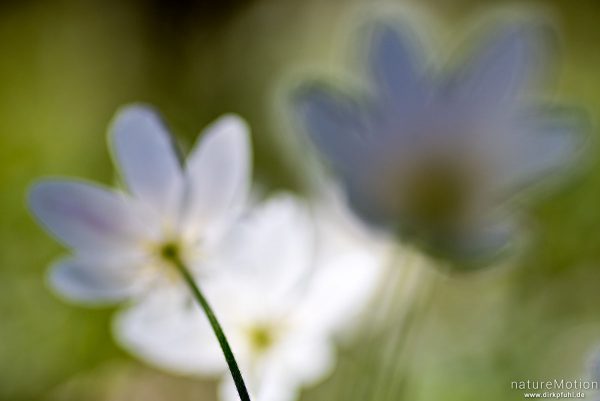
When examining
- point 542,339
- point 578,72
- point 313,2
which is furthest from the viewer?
point 313,2

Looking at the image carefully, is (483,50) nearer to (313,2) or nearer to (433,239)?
(433,239)

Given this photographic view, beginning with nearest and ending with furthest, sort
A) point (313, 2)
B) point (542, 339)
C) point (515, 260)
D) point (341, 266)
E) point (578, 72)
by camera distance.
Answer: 1. point (341, 266)
2. point (542, 339)
3. point (515, 260)
4. point (578, 72)
5. point (313, 2)

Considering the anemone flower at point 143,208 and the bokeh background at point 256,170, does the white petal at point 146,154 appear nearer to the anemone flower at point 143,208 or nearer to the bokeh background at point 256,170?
the anemone flower at point 143,208

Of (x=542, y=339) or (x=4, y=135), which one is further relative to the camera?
(x=4, y=135)

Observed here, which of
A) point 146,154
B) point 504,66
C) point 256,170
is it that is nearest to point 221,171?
point 146,154

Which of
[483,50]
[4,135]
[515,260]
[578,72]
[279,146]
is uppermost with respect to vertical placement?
[578,72]

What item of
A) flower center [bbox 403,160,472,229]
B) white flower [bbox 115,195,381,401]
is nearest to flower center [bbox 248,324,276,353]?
white flower [bbox 115,195,381,401]

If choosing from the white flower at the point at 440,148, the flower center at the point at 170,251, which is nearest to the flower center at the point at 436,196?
the white flower at the point at 440,148

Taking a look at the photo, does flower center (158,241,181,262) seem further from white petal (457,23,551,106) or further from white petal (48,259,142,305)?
white petal (457,23,551,106)

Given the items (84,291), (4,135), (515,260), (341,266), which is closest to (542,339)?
(515,260)
